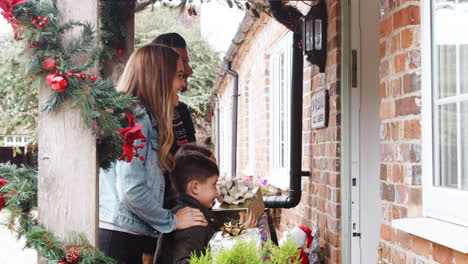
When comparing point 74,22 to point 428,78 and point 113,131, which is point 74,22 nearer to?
point 113,131

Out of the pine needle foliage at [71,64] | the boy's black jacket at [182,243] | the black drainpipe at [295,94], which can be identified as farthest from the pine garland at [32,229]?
the black drainpipe at [295,94]

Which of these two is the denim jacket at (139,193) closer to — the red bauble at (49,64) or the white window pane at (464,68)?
the red bauble at (49,64)

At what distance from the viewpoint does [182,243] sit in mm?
2586

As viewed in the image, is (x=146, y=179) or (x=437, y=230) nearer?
(x=437, y=230)

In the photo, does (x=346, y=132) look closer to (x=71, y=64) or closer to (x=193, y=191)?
(x=193, y=191)

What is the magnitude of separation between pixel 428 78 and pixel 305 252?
6.94ft

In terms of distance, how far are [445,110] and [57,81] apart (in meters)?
1.43

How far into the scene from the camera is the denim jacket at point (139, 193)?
2.43 meters

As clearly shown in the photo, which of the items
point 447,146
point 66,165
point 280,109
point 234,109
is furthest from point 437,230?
point 234,109

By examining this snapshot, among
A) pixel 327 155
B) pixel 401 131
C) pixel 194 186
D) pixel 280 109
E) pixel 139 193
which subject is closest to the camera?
pixel 401 131

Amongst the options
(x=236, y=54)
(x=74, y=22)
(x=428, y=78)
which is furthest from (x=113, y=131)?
(x=236, y=54)

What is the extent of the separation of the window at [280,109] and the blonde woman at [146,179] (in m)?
2.98

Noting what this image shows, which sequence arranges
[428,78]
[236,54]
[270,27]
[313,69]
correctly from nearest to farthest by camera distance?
[428,78] → [313,69] → [270,27] → [236,54]

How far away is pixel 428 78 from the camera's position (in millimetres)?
2094
